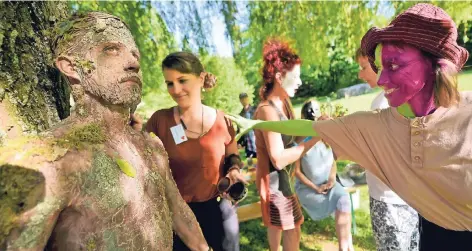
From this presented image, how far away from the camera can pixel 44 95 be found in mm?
1722

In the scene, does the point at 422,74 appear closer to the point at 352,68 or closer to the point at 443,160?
the point at 443,160

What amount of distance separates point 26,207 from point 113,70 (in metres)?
0.52

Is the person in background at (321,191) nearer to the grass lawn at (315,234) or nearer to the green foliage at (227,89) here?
the grass lawn at (315,234)

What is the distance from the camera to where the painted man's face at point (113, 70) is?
1.35m

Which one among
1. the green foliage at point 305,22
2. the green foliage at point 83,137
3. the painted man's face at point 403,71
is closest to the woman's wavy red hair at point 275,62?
the painted man's face at point 403,71

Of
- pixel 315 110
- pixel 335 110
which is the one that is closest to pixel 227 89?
pixel 315 110

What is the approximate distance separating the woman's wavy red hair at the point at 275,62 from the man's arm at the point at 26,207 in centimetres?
227

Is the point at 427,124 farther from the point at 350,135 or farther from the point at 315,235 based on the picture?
the point at 315,235

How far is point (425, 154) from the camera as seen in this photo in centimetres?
167

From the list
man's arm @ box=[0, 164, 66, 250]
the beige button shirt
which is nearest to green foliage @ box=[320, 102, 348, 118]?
the beige button shirt

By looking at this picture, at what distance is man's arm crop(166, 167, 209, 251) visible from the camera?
1684mm

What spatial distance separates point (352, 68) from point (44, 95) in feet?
83.6

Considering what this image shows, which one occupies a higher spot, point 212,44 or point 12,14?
point 12,14

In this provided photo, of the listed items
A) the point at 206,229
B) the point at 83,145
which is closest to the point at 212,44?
the point at 206,229
